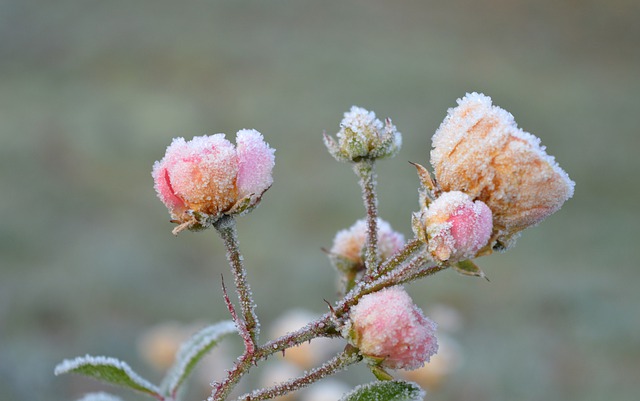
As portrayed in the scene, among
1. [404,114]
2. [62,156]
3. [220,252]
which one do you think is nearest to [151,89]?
[62,156]

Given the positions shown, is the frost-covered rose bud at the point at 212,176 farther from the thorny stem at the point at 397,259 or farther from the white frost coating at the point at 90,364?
the white frost coating at the point at 90,364

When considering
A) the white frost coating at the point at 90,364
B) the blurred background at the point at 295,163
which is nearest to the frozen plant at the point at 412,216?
the white frost coating at the point at 90,364

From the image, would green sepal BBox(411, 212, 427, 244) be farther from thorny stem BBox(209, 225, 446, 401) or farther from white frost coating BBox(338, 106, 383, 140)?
white frost coating BBox(338, 106, 383, 140)

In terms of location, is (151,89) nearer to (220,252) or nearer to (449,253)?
(220,252)

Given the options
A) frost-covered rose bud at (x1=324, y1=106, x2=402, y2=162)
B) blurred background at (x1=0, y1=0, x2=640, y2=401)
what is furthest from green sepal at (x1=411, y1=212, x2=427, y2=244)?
blurred background at (x1=0, y1=0, x2=640, y2=401)

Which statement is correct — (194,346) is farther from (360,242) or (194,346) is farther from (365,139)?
(365,139)

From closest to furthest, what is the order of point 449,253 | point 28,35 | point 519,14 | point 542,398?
point 449,253, point 542,398, point 28,35, point 519,14
